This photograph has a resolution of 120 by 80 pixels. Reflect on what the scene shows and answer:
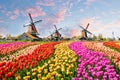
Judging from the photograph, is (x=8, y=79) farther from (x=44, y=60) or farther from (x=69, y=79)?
(x=44, y=60)

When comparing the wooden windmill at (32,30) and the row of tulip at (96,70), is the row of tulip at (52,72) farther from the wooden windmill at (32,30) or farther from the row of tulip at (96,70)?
the wooden windmill at (32,30)

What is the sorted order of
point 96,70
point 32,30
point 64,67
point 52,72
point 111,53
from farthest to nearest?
point 32,30, point 111,53, point 64,67, point 96,70, point 52,72

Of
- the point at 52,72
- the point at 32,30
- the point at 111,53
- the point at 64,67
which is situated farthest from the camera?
the point at 32,30

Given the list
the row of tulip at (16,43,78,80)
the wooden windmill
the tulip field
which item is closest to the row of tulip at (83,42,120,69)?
the tulip field

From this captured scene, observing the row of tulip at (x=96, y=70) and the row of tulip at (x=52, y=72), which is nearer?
the row of tulip at (x=96, y=70)

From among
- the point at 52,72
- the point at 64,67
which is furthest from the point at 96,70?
the point at 64,67

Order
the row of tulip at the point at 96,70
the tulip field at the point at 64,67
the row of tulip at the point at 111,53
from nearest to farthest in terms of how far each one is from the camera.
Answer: the row of tulip at the point at 96,70, the tulip field at the point at 64,67, the row of tulip at the point at 111,53

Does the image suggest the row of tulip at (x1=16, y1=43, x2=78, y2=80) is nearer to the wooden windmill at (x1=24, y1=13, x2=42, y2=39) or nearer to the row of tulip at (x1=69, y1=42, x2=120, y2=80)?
the row of tulip at (x1=69, y1=42, x2=120, y2=80)

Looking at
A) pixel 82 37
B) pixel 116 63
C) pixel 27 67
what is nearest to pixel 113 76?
pixel 116 63

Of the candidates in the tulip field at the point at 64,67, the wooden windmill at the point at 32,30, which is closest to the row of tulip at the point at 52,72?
the tulip field at the point at 64,67

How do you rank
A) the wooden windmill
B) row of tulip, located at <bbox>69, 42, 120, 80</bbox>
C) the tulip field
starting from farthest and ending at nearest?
the wooden windmill → the tulip field → row of tulip, located at <bbox>69, 42, 120, 80</bbox>

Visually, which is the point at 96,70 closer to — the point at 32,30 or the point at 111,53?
the point at 111,53

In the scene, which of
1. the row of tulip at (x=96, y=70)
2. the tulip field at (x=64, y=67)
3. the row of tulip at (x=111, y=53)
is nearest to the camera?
the row of tulip at (x=96, y=70)

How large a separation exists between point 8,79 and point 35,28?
217ft
